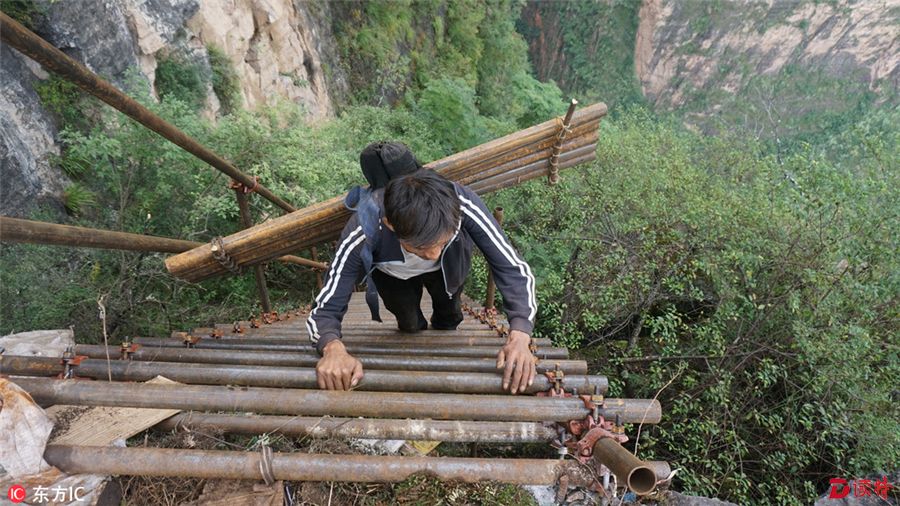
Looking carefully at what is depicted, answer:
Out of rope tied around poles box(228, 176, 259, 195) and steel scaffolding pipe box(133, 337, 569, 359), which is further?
rope tied around poles box(228, 176, 259, 195)

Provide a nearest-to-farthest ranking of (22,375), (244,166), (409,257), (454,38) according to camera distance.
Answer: (22,375)
(409,257)
(244,166)
(454,38)

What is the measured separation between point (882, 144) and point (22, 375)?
8184 millimetres

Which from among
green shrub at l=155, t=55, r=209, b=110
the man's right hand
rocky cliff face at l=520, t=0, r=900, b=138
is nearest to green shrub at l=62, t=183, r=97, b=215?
green shrub at l=155, t=55, r=209, b=110

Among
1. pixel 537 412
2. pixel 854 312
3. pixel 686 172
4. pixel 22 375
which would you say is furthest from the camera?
pixel 686 172

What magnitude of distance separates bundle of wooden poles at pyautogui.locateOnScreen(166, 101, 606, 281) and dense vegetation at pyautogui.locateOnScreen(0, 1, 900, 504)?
2.18 meters

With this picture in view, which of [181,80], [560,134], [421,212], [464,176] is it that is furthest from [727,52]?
[421,212]

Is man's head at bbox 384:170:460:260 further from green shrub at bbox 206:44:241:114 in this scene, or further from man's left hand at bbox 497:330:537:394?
green shrub at bbox 206:44:241:114

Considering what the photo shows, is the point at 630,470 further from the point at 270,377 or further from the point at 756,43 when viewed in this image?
the point at 756,43

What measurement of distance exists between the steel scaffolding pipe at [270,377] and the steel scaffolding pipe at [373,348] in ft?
1.52

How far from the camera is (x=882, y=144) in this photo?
5.52 meters

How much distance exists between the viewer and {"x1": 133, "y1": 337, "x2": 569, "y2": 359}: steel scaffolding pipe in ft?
7.61

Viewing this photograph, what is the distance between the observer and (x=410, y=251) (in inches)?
84.0

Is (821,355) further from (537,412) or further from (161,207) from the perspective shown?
(161,207)

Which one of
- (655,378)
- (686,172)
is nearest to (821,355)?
(655,378)
